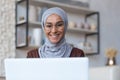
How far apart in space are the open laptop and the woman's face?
0.47 m

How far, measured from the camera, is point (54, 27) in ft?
5.11

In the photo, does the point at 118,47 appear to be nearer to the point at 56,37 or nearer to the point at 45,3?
the point at 45,3

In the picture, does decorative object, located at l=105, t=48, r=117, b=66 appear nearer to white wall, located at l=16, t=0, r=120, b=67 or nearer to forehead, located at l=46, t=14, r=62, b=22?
white wall, located at l=16, t=0, r=120, b=67

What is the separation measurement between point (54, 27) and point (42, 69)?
0.49m

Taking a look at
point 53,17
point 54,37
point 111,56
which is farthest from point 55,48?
point 111,56

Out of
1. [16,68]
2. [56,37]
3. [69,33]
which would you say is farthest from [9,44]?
[16,68]

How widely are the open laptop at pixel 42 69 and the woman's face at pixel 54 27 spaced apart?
0.47m

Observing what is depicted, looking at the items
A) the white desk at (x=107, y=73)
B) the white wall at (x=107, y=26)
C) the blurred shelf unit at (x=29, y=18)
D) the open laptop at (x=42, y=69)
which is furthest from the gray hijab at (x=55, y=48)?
the white wall at (x=107, y=26)

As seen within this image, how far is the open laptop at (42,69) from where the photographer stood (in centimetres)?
110

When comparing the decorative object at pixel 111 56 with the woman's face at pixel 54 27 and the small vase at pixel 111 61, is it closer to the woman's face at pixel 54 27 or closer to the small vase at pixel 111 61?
the small vase at pixel 111 61

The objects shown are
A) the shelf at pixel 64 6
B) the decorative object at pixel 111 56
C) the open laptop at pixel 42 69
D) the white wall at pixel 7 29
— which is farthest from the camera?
the decorative object at pixel 111 56

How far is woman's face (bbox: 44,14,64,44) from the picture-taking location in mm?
1556

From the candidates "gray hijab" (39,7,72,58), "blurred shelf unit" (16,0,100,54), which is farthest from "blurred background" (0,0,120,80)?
"gray hijab" (39,7,72,58)

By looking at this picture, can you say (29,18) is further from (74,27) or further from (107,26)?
(107,26)
